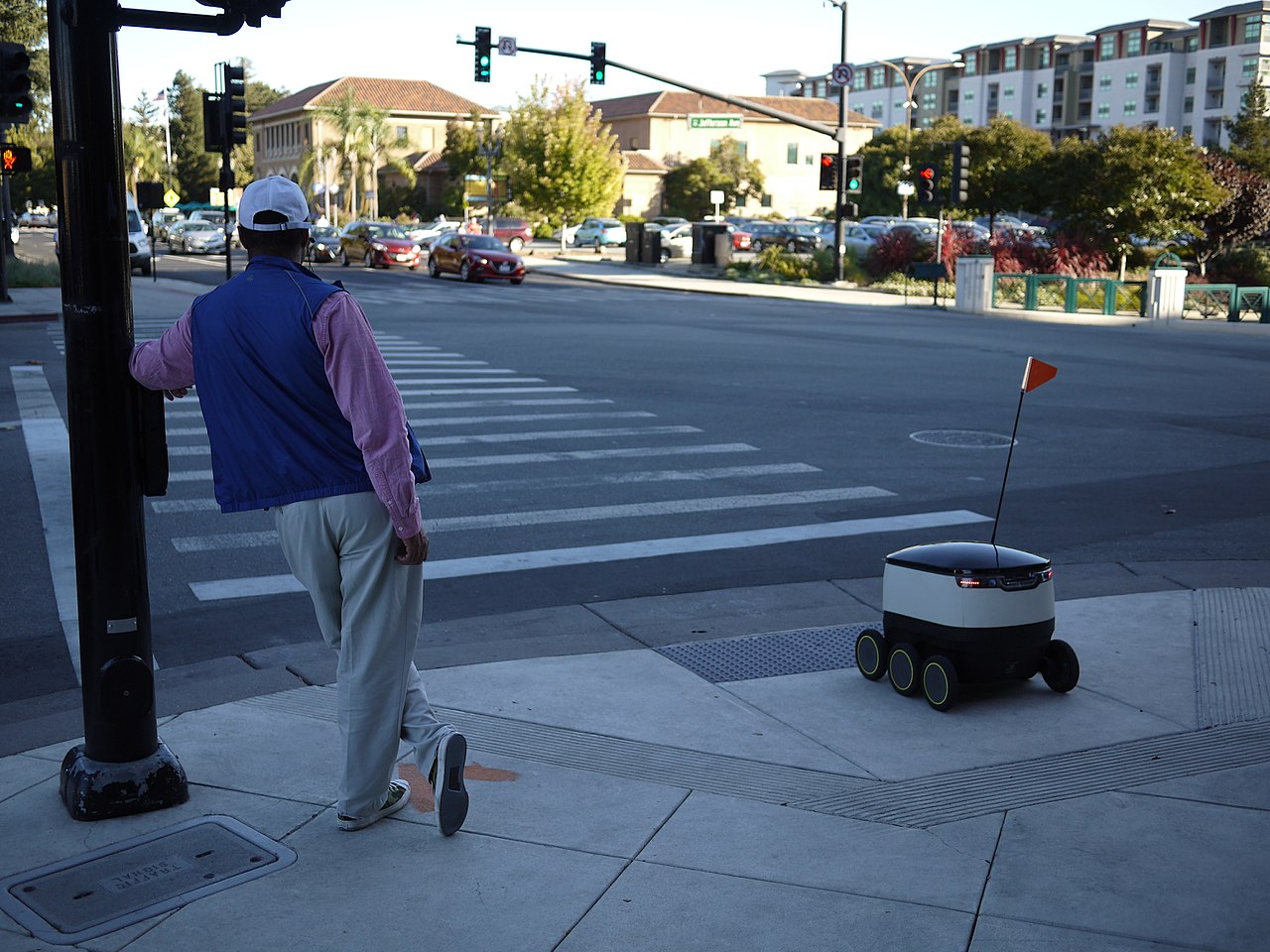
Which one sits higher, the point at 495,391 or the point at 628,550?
the point at 495,391

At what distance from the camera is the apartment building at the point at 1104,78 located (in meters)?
109

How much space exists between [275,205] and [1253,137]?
51713mm

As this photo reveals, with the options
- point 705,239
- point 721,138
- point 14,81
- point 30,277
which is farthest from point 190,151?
point 14,81

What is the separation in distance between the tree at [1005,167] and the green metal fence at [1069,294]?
9307 millimetres

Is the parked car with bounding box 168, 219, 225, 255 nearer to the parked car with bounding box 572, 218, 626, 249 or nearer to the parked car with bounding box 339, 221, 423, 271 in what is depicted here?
the parked car with bounding box 339, 221, 423, 271

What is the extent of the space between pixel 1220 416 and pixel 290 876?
13.1 metres

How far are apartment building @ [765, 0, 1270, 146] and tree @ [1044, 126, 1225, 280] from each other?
59687 mm

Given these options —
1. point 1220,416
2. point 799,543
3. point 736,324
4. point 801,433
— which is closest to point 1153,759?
point 799,543

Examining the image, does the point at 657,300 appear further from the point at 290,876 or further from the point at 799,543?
the point at 290,876

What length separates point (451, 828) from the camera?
414 centimetres

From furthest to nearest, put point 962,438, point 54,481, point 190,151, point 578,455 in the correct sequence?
point 190,151 → point 962,438 → point 578,455 → point 54,481

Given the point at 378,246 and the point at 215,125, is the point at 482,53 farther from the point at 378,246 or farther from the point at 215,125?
the point at 378,246

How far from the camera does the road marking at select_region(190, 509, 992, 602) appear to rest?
24.6 feet

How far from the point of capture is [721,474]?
1085 cm
